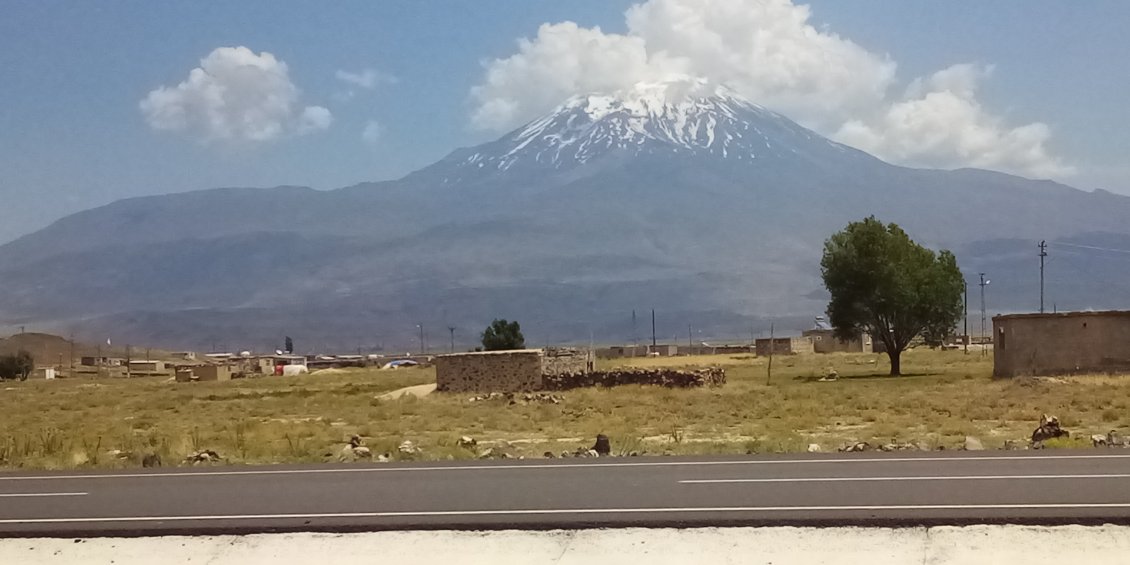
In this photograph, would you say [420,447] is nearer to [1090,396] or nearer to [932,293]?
[1090,396]

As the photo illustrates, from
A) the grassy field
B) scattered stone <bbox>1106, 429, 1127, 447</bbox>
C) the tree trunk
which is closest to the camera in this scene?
scattered stone <bbox>1106, 429, 1127, 447</bbox>

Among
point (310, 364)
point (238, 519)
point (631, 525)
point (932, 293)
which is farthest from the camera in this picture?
point (310, 364)

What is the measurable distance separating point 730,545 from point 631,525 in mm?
1178

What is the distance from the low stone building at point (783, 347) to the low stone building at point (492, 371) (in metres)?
54.5

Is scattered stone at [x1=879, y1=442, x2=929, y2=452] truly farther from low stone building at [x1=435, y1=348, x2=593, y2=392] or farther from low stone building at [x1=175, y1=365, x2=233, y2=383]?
low stone building at [x1=175, y1=365, x2=233, y2=383]

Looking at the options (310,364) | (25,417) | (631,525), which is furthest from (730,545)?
(310,364)

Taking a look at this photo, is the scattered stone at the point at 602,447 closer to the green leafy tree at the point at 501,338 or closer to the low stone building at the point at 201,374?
the low stone building at the point at 201,374

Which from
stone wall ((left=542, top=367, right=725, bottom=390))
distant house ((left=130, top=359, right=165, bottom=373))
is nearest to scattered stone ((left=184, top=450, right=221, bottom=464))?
stone wall ((left=542, top=367, right=725, bottom=390))

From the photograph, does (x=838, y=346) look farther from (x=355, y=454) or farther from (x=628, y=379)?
(x=355, y=454)

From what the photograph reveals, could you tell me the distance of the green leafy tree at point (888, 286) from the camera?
61.6m

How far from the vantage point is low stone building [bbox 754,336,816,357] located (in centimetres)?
10314

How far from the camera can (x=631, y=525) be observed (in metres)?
12.0

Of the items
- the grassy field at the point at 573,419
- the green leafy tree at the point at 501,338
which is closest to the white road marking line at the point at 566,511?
the grassy field at the point at 573,419

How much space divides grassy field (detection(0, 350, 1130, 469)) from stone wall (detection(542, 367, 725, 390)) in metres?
1.27
